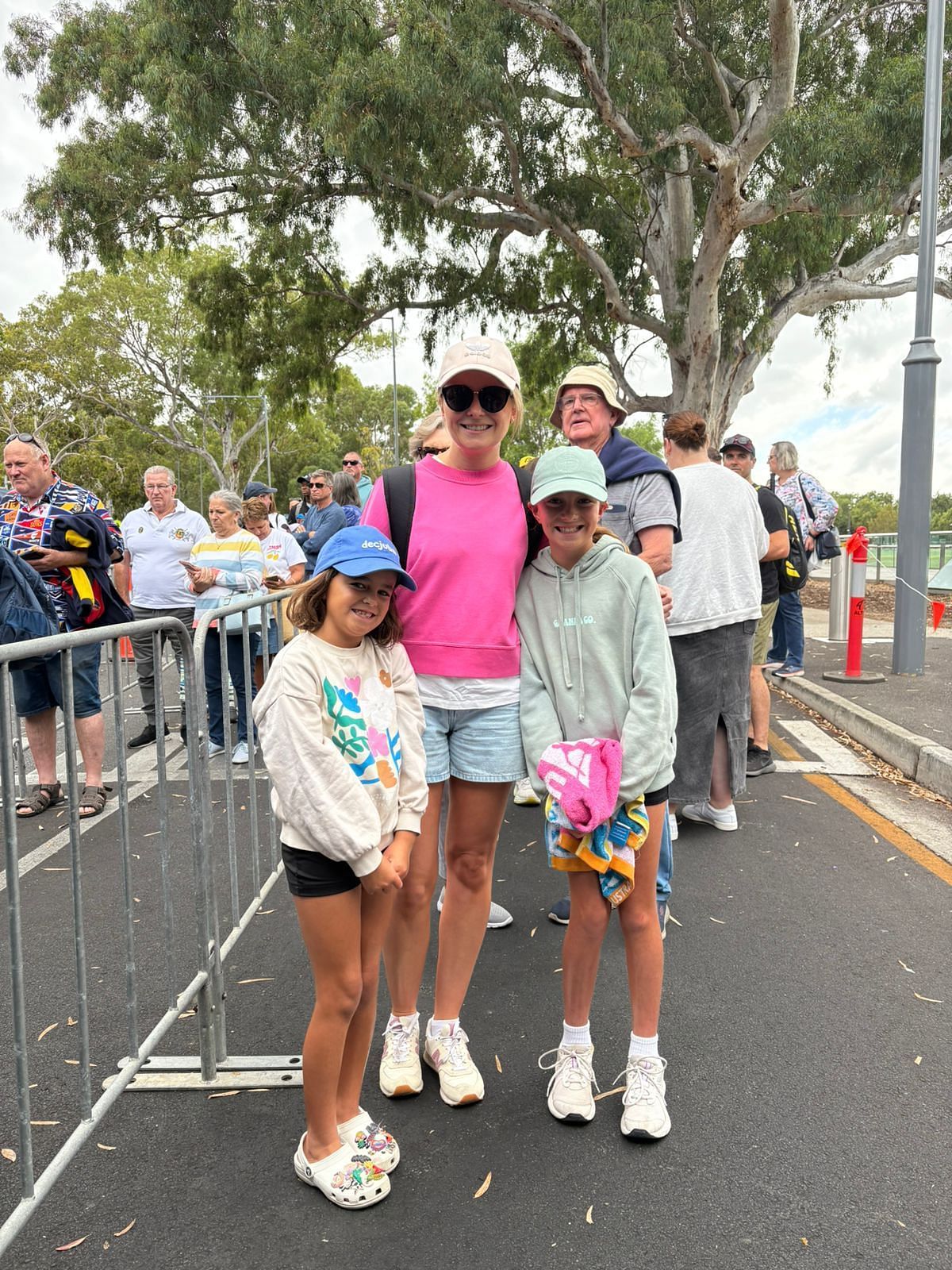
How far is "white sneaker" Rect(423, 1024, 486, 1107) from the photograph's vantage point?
2730 millimetres

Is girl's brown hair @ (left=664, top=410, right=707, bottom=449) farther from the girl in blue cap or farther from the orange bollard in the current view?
the orange bollard

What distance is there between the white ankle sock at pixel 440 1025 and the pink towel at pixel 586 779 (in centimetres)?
76

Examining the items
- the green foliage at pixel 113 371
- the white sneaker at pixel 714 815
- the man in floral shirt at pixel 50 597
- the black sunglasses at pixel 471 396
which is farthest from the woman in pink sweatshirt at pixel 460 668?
the green foliage at pixel 113 371

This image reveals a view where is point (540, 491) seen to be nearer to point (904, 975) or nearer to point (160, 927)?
point (904, 975)

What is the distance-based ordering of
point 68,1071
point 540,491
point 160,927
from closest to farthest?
point 540,491 → point 68,1071 → point 160,927

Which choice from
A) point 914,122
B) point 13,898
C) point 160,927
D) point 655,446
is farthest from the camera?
point 655,446

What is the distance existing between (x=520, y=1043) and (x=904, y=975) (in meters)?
1.42

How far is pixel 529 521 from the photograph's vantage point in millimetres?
2807

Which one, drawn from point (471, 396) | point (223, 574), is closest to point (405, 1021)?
point (471, 396)

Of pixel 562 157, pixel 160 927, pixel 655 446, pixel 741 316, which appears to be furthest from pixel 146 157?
pixel 655 446

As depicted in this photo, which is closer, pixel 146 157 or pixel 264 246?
pixel 146 157

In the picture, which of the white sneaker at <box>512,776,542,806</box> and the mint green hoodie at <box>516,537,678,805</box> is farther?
the white sneaker at <box>512,776,542,806</box>

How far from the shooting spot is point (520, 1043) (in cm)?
305

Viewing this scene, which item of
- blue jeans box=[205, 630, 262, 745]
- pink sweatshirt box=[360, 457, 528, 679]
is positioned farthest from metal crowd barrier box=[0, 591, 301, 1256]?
blue jeans box=[205, 630, 262, 745]
